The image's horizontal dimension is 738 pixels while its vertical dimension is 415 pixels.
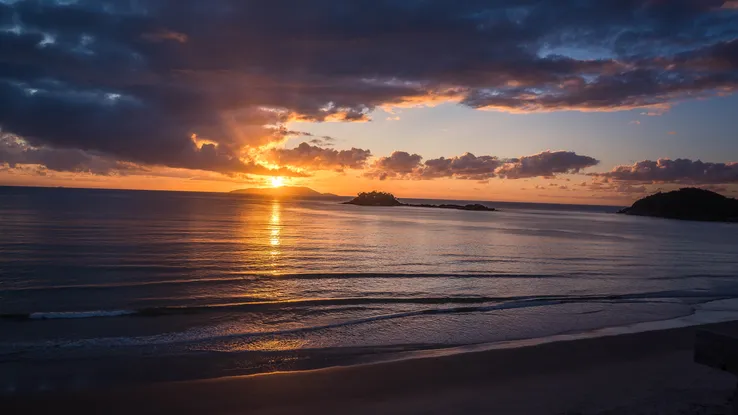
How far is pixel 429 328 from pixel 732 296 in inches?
592

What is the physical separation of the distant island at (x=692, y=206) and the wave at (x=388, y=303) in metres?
123

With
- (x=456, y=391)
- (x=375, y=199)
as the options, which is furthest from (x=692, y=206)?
(x=456, y=391)

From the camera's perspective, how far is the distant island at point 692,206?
4776 inches

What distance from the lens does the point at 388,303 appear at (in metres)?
16.6

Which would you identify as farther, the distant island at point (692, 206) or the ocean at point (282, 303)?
the distant island at point (692, 206)

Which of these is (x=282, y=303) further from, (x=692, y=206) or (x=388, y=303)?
(x=692, y=206)

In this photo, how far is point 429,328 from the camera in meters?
13.6

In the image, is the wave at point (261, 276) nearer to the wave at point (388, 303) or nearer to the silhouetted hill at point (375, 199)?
the wave at point (388, 303)

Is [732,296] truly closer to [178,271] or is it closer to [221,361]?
[221,361]

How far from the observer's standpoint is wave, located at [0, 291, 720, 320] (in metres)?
14.1

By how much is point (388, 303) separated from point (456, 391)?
7.97 m

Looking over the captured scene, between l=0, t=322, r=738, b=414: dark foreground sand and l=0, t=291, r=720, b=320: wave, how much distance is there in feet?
18.6

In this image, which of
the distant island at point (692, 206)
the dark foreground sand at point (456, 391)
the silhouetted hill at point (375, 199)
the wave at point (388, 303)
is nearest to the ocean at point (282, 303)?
the wave at point (388, 303)

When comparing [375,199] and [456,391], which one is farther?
[375,199]
